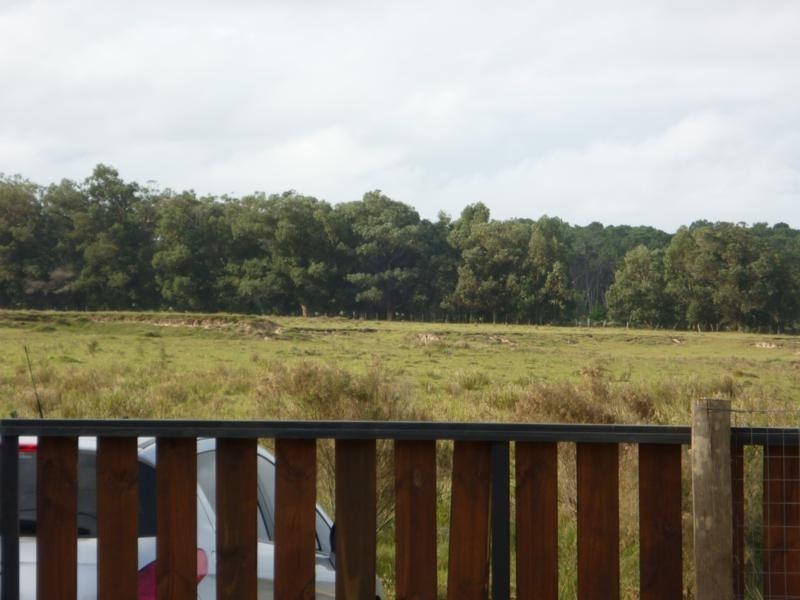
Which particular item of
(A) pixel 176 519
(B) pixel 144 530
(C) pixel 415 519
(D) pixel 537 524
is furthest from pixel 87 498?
(D) pixel 537 524

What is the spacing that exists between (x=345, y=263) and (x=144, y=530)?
78.5 metres

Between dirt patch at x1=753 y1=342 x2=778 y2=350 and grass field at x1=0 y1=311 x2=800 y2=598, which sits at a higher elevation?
grass field at x1=0 y1=311 x2=800 y2=598

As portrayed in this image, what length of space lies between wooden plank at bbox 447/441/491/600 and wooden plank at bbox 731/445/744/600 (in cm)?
85

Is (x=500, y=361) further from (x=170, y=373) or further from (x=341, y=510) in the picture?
(x=341, y=510)

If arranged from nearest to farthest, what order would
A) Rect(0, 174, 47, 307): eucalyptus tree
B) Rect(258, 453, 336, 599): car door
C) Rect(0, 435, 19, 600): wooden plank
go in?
Rect(0, 435, 19, 600): wooden plank < Rect(258, 453, 336, 599): car door < Rect(0, 174, 47, 307): eucalyptus tree

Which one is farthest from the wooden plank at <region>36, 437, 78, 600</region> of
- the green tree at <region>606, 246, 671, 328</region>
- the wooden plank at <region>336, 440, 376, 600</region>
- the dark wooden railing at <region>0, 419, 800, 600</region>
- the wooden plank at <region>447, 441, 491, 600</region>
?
the green tree at <region>606, 246, 671, 328</region>

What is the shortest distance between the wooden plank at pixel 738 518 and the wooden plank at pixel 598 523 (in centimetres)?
42

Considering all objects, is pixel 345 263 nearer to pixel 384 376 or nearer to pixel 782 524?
pixel 384 376

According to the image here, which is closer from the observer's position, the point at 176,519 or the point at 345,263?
the point at 176,519

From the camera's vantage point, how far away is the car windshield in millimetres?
4016

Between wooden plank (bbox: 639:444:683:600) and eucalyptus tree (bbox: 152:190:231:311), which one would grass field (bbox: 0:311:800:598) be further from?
eucalyptus tree (bbox: 152:190:231:311)

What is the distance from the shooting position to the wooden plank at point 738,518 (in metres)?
3.73

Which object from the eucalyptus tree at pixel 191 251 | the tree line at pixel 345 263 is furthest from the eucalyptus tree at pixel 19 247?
the eucalyptus tree at pixel 191 251

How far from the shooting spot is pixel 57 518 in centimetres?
362
